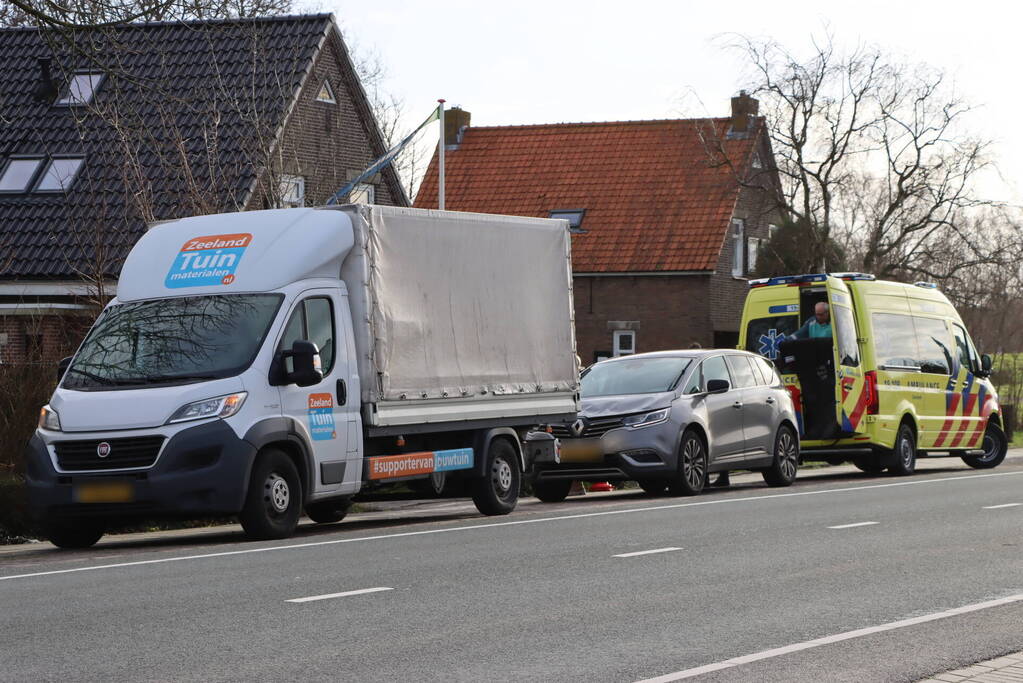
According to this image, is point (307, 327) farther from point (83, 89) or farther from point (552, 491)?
point (83, 89)

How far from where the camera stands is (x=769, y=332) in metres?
23.0

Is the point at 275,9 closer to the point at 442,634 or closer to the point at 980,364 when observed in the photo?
the point at 442,634

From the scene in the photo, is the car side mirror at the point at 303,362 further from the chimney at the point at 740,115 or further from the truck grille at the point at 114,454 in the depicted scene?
the chimney at the point at 740,115

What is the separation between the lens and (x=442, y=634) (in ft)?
28.4

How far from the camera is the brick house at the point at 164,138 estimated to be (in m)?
26.5

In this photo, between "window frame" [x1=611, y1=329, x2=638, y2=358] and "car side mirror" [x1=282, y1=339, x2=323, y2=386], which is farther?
"window frame" [x1=611, y1=329, x2=638, y2=358]

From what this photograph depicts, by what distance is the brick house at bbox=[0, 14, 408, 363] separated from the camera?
87.1 feet

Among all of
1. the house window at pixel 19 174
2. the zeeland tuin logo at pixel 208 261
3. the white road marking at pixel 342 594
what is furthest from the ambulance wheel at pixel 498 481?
the house window at pixel 19 174

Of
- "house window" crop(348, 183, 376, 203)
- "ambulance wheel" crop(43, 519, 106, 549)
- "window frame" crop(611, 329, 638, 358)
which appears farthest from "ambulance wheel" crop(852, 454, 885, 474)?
"window frame" crop(611, 329, 638, 358)

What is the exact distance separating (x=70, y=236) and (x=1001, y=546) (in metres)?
20.6

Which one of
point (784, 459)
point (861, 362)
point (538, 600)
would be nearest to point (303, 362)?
point (538, 600)

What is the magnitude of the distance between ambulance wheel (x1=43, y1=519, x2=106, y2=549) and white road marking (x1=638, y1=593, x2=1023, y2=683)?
24.7 feet

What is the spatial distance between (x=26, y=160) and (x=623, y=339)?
18253mm

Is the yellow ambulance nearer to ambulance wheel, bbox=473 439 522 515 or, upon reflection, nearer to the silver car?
the silver car
